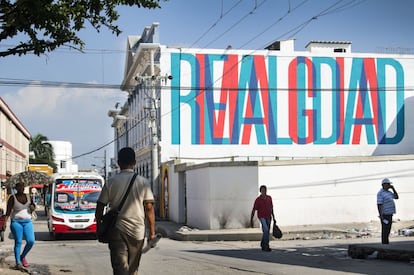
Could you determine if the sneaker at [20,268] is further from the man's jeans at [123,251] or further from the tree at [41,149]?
the tree at [41,149]

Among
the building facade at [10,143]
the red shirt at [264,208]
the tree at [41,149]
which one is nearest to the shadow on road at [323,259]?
the red shirt at [264,208]

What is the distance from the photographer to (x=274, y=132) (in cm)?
4022

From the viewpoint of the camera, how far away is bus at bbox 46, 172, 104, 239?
23172 millimetres

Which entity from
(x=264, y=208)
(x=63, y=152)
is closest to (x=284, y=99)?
(x=264, y=208)

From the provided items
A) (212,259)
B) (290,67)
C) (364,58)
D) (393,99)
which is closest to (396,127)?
(393,99)

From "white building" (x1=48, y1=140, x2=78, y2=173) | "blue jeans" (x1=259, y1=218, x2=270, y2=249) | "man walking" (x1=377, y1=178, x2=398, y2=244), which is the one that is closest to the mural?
"blue jeans" (x1=259, y1=218, x2=270, y2=249)

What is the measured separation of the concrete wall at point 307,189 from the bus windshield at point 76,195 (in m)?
4.51

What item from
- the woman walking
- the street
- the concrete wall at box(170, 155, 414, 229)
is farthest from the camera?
the concrete wall at box(170, 155, 414, 229)

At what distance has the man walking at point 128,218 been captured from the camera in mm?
6910

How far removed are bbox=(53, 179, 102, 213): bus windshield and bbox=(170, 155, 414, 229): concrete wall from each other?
14.8 ft

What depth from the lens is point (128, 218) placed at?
Answer: 22.8 ft

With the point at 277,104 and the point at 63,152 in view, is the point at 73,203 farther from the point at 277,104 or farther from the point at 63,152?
the point at 63,152

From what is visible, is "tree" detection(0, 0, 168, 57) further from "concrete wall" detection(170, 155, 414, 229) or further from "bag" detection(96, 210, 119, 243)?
"concrete wall" detection(170, 155, 414, 229)

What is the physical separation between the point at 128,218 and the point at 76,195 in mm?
17743
